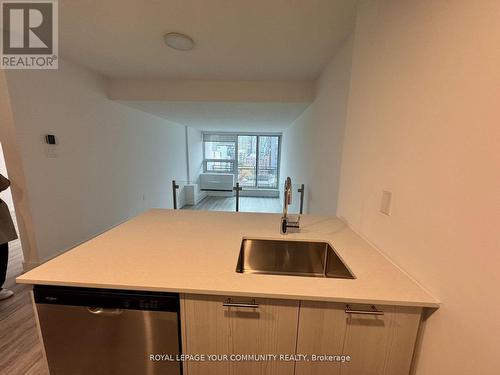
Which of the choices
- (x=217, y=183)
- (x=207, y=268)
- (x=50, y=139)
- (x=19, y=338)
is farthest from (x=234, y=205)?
(x=207, y=268)

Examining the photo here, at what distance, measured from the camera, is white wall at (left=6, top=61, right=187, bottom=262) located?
217cm

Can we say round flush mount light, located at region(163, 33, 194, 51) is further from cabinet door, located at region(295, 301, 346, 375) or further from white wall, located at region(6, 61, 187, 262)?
cabinet door, located at region(295, 301, 346, 375)

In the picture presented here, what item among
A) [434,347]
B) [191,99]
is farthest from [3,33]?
[434,347]

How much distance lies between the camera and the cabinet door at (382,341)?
0.77m

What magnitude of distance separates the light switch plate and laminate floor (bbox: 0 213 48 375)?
7.13ft

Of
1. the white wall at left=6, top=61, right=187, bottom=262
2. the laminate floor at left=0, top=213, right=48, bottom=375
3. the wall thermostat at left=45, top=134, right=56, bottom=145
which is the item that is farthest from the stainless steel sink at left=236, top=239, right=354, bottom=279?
the wall thermostat at left=45, top=134, right=56, bottom=145

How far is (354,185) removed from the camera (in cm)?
137

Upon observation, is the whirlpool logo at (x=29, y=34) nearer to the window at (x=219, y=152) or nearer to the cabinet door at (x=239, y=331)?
the cabinet door at (x=239, y=331)

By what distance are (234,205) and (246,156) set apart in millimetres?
2374

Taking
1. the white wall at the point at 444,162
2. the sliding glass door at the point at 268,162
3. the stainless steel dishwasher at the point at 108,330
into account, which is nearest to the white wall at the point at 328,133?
the white wall at the point at 444,162

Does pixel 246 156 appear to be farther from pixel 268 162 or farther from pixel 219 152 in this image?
pixel 219 152

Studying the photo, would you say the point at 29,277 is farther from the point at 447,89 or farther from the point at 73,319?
the point at 447,89

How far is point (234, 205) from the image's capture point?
240 inches

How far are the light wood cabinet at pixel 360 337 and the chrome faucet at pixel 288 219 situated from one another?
1.85 ft
